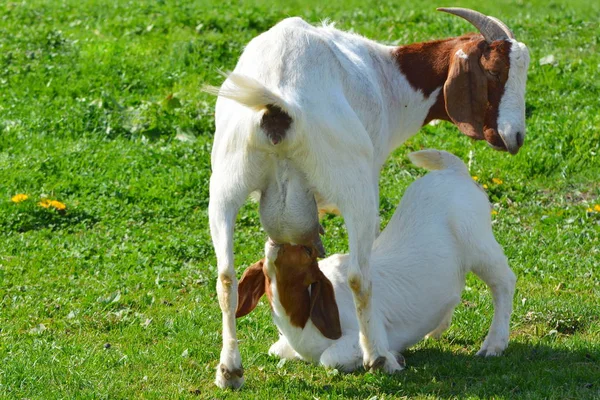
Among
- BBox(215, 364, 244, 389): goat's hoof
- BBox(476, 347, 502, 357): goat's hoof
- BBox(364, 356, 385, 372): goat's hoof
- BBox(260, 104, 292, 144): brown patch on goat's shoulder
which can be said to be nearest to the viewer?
BBox(260, 104, 292, 144): brown patch on goat's shoulder

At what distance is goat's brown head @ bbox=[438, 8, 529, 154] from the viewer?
678cm

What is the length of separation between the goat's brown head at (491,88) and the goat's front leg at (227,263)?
1952mm

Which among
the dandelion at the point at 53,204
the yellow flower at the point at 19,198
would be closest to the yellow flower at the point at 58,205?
the dandelion at the point at 53,204

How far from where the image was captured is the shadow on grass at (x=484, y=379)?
17.9 feet

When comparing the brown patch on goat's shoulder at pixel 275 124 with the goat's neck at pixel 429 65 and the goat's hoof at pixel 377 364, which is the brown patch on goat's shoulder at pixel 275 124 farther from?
the goat's neck at pixel 429 65

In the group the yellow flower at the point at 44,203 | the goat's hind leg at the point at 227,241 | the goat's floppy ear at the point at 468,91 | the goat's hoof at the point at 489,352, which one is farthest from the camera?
the yellow flower at the point at 44,203

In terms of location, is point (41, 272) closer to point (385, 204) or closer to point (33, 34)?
point (385, 204)

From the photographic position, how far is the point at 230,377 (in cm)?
561

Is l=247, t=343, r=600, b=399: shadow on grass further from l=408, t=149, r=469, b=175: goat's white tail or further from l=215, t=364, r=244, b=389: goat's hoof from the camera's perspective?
l=408, t=149, r=469, b=175: goat's white tail

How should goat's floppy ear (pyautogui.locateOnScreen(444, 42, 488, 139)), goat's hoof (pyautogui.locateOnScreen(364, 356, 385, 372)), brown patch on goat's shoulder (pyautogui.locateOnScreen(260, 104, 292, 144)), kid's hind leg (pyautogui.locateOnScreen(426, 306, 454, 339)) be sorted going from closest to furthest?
brown patch on goat's shoulder (pyautogui.locateOnScreen(260, 104, 292, 144)) < goat's hoof (pyautogui.locateOnScreen(364, 356, 385, 372)) < kid's hind leg (pyautogui.locateOnScreen(426, 306, 454, 339)) < goat's floppy ear (pyautogui.locateOnScreen(444, 42, 488, 139))

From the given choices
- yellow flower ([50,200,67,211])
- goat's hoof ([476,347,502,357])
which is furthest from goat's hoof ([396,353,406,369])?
yellow flower ([50,200,67,211])

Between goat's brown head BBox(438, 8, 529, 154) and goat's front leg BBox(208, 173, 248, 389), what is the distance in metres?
1.95

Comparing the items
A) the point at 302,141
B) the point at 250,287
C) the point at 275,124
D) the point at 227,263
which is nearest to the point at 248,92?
the point at 275,124

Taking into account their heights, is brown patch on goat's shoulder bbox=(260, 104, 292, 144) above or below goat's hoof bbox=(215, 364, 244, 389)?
above
